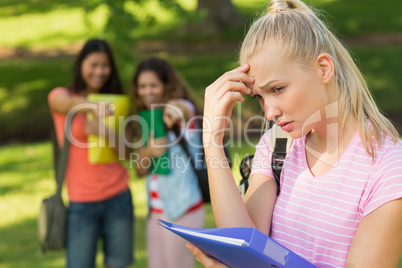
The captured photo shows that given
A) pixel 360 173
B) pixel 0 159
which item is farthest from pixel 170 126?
pixel 0 159

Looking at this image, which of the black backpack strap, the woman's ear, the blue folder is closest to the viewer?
the blue folder

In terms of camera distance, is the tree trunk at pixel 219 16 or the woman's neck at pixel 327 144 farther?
the tree trunk at pixel 219 16

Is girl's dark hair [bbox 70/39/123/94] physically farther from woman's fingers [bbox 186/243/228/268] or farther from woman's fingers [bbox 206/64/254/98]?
woman's fingers [bbox 186/243/228/268]

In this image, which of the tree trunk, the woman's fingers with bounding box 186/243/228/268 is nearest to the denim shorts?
the woman's fingers with bounding box 186/243/228/268

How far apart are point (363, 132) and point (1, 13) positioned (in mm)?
17479

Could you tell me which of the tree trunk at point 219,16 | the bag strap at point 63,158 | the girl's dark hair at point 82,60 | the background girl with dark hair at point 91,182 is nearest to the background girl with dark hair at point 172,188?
the background girl with dark hair at point 91,182

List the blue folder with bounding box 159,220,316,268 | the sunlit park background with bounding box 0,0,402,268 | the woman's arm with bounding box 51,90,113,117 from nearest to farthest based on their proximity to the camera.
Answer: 1. the blue folder with bounding box 159,220,316,268
2. the woman's arm with bounding box 51,90,113,117
3. the sunlit park background with bounding box 0,0,402,268

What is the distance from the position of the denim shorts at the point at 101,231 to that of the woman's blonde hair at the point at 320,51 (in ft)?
7.63

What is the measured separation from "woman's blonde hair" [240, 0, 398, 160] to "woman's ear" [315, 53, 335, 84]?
0.02m

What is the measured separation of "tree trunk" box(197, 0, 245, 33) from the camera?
15812 mm

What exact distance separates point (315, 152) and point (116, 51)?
566 cm

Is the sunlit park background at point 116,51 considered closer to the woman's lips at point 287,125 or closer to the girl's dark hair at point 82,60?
the woman's lips at point 287,125

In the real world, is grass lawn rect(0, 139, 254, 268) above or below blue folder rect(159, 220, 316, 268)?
below

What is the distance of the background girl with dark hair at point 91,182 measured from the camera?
12.6ft
